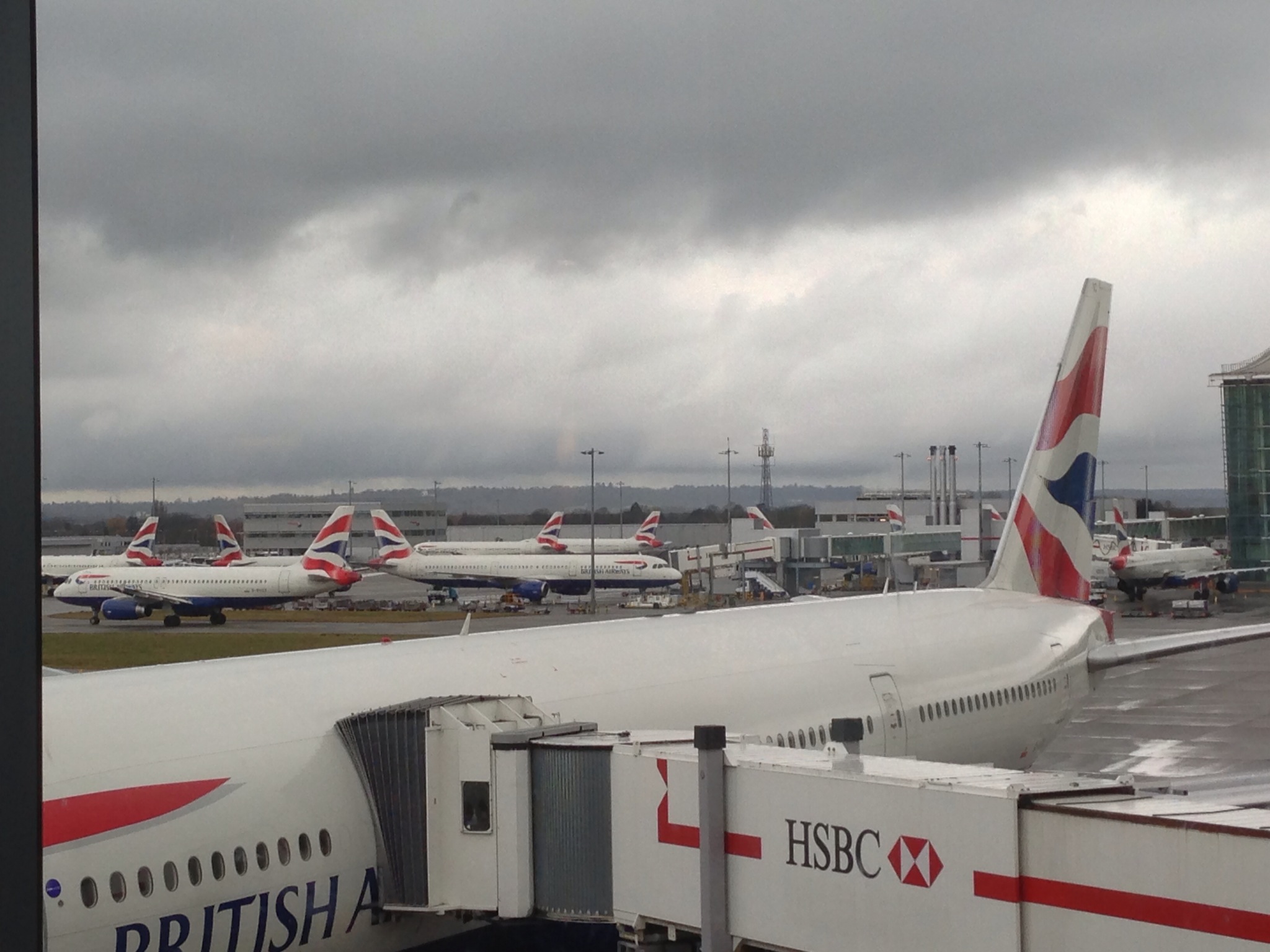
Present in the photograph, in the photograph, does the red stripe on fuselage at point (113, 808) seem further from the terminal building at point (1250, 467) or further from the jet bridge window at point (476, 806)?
the terminal building at point (1250, 467)

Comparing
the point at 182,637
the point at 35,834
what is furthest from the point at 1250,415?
the point at 35,834

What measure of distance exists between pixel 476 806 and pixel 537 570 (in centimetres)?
5778

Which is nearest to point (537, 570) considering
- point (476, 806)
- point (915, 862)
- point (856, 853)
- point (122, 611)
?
point (122, 611)

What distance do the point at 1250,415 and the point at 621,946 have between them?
1526 inches

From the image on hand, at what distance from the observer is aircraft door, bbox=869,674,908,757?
44.7 feet

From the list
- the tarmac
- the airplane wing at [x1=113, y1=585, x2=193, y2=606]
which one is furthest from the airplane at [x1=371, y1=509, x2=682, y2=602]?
the tarmac

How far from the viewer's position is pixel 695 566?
5675 cm

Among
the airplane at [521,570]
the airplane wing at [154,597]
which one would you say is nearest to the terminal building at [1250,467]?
the airplane at [521,570]

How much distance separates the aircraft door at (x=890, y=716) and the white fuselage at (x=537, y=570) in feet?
162

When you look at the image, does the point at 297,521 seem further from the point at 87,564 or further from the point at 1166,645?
the point at 87,564

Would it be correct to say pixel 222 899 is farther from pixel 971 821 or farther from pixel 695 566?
pixel 695 566

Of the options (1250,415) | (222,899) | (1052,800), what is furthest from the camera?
(1250,415)

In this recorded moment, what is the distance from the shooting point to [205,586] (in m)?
49.9

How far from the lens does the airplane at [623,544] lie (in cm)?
7125
